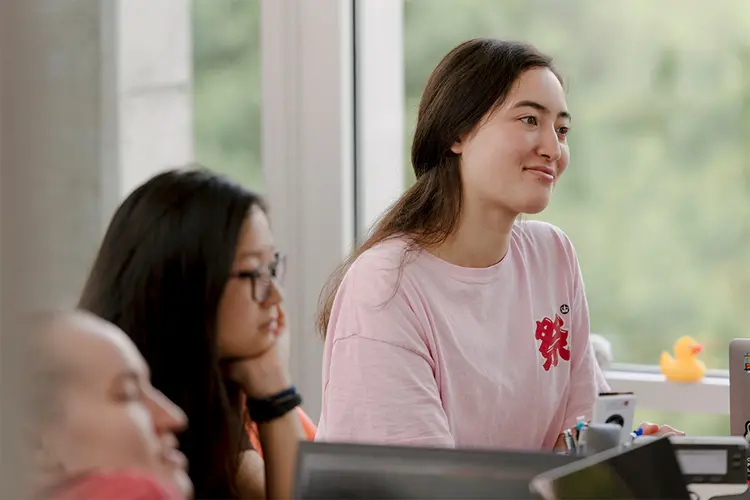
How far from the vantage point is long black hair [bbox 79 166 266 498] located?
84cm

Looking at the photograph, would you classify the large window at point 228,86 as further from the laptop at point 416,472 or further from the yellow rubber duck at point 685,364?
the laptop at point 416,472

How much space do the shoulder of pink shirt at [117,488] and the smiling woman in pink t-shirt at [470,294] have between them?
704 millimetres

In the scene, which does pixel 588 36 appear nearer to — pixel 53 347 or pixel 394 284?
pixel 394 284

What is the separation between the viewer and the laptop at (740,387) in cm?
148

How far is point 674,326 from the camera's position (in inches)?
97.0

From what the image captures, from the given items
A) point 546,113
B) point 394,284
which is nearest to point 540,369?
point 394,284

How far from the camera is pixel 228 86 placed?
2557 mm

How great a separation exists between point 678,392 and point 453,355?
103 cm

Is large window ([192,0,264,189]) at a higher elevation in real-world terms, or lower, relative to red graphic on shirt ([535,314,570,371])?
higher

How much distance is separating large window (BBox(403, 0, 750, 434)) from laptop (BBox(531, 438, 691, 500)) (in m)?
1.61

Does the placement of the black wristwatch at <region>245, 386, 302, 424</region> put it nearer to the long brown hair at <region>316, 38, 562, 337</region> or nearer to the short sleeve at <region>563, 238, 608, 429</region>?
the long brown hair at <region>316, 38, 562, 337</region>

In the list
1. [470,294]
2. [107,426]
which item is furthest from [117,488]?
[470,294]

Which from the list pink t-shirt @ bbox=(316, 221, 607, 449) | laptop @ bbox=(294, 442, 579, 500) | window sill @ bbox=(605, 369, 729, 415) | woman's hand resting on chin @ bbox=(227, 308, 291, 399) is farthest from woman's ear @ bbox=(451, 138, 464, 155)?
window sill @ bbox=(605, 369, 729, 415)

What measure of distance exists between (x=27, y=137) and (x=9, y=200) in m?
0.03
